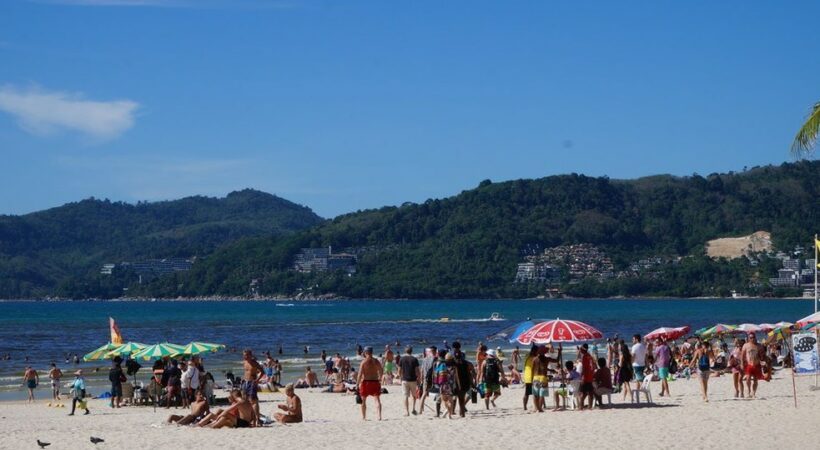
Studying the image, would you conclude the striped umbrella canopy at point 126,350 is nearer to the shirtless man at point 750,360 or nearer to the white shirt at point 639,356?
the white shirt at point 639,356

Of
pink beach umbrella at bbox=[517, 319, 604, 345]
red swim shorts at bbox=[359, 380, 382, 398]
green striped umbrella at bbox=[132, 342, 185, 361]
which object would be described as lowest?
red swim shorts at bbox=[359, 380, 382, 398]

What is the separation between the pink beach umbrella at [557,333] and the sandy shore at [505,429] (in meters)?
1.37

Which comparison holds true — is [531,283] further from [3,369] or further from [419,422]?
[419,422]

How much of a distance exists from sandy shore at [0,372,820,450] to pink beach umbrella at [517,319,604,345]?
1373 mm

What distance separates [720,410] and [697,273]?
18329cm

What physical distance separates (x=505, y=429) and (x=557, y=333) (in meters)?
3.18

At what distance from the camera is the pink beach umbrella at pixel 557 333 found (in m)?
19.8

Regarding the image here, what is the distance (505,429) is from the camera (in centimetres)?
1720

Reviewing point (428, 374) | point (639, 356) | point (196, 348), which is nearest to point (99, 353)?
point (196, 348)

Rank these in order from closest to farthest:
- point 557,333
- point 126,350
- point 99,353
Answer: point 557,333 < point 126,350 < point 99,353

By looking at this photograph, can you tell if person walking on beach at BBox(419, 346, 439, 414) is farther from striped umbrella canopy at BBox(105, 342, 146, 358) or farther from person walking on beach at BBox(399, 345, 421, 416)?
striped umbrella canopy at BBox(105, 342, 146, 358)

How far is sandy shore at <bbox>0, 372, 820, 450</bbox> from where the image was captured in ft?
51.9

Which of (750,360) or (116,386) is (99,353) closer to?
(116,386)

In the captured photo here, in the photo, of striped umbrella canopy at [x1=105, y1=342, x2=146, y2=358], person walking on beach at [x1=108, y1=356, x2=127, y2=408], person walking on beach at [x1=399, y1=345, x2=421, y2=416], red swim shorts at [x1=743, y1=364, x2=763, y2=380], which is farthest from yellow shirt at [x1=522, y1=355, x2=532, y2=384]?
striped umbrella canopy at [x1=105, y1=342, x2=146, y2=358]
